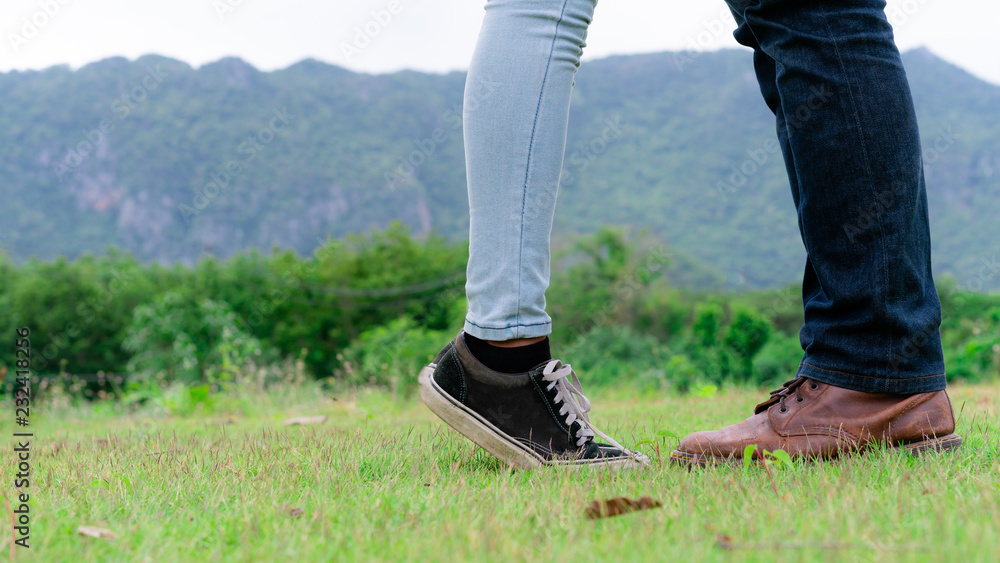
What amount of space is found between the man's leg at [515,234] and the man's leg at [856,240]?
320mm

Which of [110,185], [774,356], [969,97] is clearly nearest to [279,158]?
[110,185]

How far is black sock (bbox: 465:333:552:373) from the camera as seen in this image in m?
1.26

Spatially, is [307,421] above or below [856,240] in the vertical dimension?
below

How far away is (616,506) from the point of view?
841 mm

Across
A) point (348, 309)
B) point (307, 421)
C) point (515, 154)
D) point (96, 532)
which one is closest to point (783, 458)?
point (515, 154)

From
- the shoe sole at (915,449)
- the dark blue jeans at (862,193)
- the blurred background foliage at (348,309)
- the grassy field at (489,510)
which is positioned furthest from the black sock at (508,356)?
the blurred background foliage at (348,309)

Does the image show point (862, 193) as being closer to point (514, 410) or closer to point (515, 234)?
point (515, 234)

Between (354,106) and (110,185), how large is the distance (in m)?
36.4

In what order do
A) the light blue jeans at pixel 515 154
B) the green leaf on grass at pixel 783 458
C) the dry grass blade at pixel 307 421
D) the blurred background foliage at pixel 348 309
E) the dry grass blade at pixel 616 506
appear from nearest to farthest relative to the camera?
the dry grass blade at pixel 616 506 < the green leaf on grass at pixel 783 458 < the light blue jeans at pixel 515 154 < the dry grass blade at pixel 307 421 < the blurred background foliage at pixel 348 309

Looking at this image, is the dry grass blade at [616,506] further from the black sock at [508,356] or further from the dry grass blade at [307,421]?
A: the dry grass blade at [307,421]

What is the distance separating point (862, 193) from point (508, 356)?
2.38 feet

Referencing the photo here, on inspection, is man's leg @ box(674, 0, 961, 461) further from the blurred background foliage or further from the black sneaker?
the blurred background foliage

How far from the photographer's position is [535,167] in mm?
1190

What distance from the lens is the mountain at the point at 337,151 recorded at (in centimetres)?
6272
